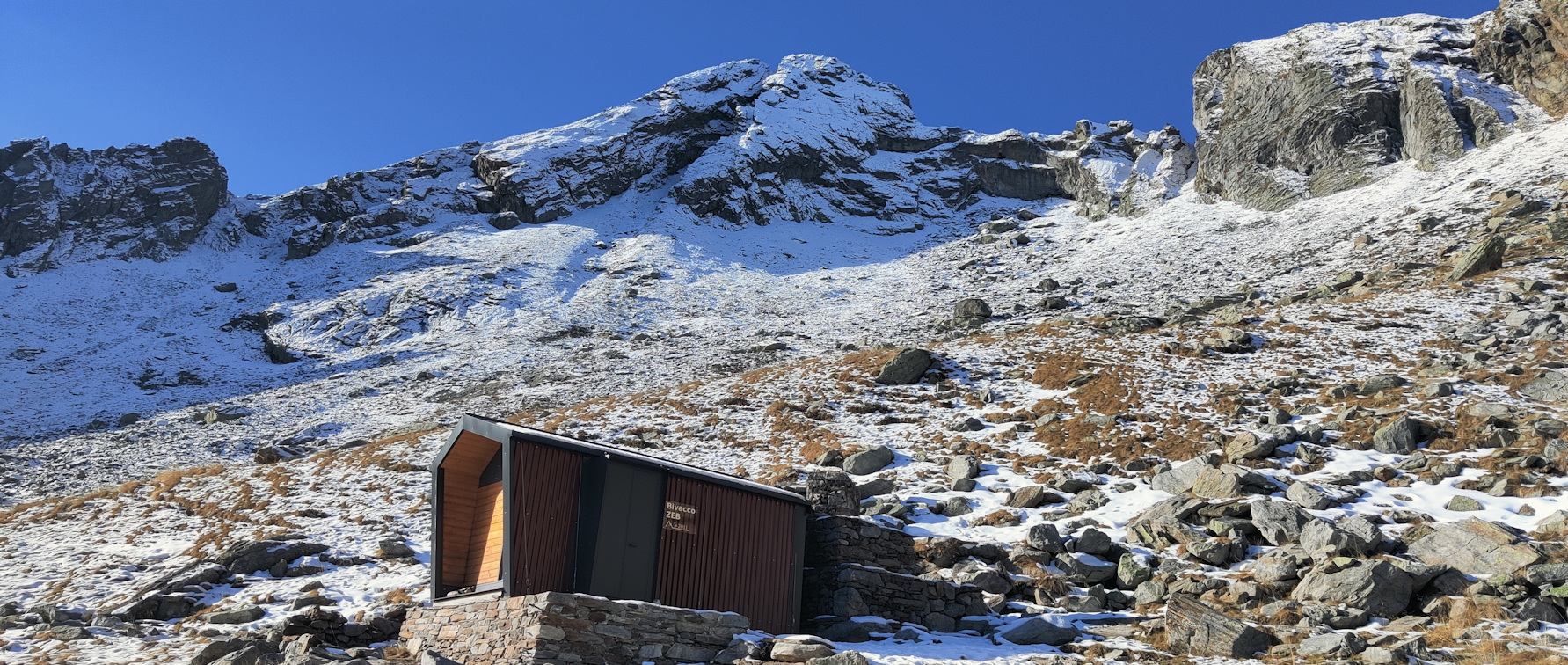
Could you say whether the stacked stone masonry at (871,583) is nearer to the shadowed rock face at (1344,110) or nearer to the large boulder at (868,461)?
the large boulder at (868,461)

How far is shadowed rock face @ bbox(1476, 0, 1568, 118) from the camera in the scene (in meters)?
51.7

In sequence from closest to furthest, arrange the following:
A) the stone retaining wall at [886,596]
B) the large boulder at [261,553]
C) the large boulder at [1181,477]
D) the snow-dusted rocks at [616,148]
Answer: the stone retaining wall at [886,596]
the large boulder at [261,553]
the large boulder at [1181,477]
the snow-dusted rocks at [616,148]

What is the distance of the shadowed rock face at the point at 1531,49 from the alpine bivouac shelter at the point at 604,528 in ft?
199

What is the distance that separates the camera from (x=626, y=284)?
5709 centimetres

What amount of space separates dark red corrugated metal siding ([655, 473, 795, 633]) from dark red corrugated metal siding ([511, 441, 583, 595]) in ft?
5.57

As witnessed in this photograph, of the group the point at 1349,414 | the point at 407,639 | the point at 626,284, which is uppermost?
the point at 626,284

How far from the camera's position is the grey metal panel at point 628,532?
13.9 meters

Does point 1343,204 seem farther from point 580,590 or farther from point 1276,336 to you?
point 580,590

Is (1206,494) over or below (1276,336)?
below

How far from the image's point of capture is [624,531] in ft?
46.6

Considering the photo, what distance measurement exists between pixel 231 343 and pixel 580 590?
47337 mm

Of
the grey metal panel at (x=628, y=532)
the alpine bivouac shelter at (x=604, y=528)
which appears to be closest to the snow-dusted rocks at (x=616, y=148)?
the alpine bivouac shelter at (x=604, y=528)

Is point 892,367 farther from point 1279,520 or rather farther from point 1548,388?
point 1548,388

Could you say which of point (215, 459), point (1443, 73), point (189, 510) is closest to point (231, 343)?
point (215, 459)
